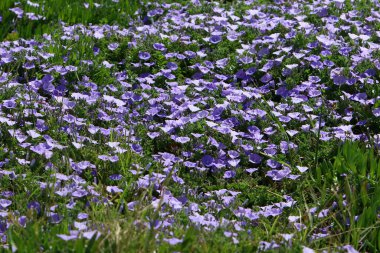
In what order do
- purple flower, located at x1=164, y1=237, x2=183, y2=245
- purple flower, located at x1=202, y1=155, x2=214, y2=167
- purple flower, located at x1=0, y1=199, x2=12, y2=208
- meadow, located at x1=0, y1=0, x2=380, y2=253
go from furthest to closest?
1. purple flower, located at x1=202, y1=155, x2=214, y2=167
2. purple flower, located at x1=0, y1=199, x2=12, y2=208
3. meadow, located at x1=0, y1=0, x2=380, y2=253
4. purple flower, located at x1=164, y1=237, x2=183, y2=245

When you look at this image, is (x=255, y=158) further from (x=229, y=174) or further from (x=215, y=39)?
(x=215, y=39)

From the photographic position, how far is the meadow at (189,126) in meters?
3.63

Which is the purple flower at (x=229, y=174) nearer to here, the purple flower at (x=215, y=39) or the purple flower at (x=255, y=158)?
the purple flower at (x=255, y=158)

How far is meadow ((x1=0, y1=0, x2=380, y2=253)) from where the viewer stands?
3631mm

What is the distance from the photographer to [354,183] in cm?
406

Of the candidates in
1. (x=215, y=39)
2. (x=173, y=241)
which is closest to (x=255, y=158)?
(x=173, y=241)

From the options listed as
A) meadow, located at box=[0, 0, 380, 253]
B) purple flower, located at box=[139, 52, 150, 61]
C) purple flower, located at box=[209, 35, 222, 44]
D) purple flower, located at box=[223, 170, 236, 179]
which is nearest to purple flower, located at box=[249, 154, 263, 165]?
meadow, located at box=[0, 0, 380, 253]

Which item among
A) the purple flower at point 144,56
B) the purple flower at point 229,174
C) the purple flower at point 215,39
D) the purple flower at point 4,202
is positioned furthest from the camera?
the purple flower at point 215,39

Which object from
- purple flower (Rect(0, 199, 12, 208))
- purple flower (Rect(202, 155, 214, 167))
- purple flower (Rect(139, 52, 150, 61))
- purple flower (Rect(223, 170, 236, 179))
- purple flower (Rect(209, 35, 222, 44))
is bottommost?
purple flower (Rect(223, 170, 236, 179))

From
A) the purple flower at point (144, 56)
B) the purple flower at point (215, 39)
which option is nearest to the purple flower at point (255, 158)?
the purple flower at point (144, 56)

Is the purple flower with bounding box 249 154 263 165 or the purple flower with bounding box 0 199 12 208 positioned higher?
the purple flower with bounding box 0 199 12 208

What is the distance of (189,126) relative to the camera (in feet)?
15.9

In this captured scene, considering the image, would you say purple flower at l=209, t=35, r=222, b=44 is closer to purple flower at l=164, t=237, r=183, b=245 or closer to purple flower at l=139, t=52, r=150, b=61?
purple flower at l=139, t=52, r=150, b=61

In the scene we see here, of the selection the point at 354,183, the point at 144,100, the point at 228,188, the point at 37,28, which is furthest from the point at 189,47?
the point at 354,183
